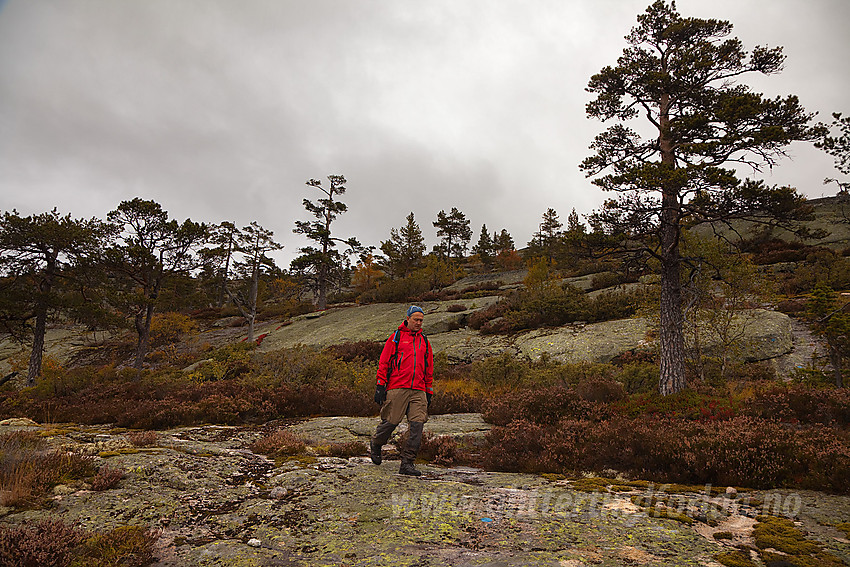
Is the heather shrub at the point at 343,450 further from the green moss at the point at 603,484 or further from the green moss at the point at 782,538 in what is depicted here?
the green moss at the point at 782,538

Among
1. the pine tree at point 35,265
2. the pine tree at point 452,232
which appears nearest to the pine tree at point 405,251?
the pine tree at point 452,232

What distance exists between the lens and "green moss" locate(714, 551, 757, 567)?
8.79ft

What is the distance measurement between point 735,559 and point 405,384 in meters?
4.00

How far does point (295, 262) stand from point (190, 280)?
1174 cm

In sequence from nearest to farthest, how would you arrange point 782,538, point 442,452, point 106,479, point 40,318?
point 782,538 → point 106,479 → point 442,452 → point 40,318

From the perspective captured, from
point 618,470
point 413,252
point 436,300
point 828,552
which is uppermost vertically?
point 413,252

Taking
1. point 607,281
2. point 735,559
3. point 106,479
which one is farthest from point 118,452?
point 607,281

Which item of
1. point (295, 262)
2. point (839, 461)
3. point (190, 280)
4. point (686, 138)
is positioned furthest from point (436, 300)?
point (839, 461)

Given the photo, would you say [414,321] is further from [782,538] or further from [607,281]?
[607,281]

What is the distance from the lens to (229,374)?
14.4 m

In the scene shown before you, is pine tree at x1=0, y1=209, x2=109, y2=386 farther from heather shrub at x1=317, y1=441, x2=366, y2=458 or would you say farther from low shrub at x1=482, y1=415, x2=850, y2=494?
low shrub at x1=482, y1=415, x2=850, y2=494

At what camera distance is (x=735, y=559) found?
2.74 meters

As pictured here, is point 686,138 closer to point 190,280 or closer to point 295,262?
point 190,280

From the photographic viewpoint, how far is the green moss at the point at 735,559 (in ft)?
8.79
